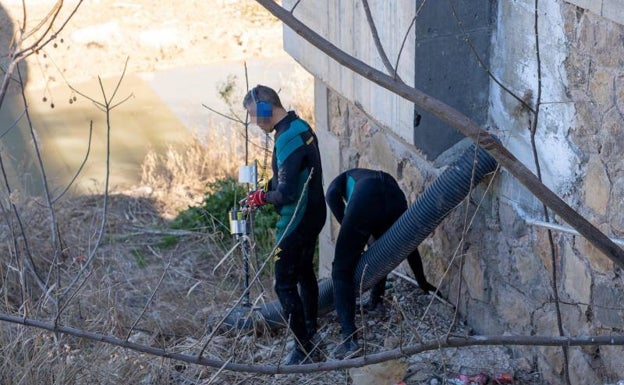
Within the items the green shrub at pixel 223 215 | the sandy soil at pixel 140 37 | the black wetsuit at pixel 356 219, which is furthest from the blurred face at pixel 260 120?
the sandy soil at pixel 140 37

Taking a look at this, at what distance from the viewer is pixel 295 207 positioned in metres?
4.32

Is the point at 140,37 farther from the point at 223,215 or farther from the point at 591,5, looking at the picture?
the point at 591,5

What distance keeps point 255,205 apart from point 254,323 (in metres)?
0.61

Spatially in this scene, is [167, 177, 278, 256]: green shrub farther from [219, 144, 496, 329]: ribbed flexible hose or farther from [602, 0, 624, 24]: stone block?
[602, 0, 624, 24]: stone block

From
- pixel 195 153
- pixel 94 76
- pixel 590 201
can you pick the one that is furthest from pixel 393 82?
pixel 94 76

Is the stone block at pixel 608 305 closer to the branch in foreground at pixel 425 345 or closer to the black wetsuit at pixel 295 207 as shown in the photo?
the branch in foreground at pixel 425 345

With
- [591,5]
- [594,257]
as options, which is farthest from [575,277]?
[591,5]

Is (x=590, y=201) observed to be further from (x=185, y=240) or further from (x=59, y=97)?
(x=59, y=97)

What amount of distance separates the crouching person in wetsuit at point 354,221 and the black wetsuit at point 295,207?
15 cm

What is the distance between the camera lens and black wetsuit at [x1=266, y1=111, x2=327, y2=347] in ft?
14.0

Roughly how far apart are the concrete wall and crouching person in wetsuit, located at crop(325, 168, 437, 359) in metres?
0.24

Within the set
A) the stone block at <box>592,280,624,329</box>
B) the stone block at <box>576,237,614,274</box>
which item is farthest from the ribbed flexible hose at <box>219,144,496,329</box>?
the stone block at <box>592,280,624,329</box>

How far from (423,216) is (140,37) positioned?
10061mm

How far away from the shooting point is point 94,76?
13.0 metres
